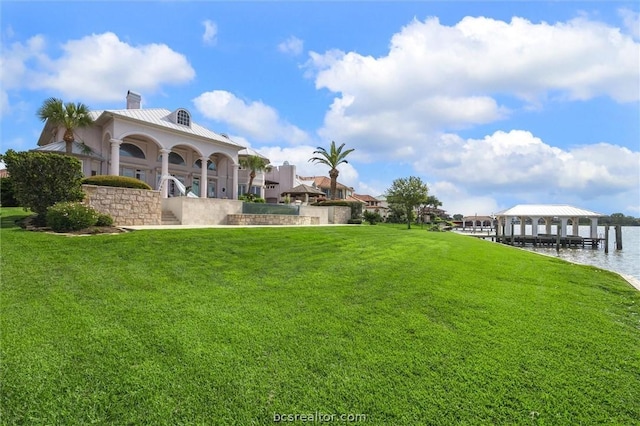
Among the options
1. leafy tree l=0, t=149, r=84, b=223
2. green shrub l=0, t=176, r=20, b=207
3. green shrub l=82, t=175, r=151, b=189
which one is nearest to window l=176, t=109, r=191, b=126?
green shrub l=0, t=176, r=20, b=207

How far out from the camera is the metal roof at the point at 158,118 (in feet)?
79.4

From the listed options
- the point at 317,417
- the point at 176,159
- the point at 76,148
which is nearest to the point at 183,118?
the point at 176,159

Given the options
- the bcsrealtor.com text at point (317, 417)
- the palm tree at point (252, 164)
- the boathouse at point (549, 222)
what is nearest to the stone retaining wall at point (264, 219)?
the palm tree at point (252, 164)

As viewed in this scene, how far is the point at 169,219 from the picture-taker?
1781 cm

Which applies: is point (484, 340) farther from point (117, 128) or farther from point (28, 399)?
point (117, 128)

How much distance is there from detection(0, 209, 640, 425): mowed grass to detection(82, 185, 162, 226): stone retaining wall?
22.2 feet

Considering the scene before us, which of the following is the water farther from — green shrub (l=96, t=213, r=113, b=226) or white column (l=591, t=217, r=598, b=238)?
green shrub (l=96, t=213, r=113, b=226)

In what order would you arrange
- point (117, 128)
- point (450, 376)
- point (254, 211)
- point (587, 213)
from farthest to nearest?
1. point (587, 213)
2. point (117, 128)
3. point (254, 211)
4. point (450, 376)

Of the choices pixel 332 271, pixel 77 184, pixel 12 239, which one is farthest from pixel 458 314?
pixel 77 184

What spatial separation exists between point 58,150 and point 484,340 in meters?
28.3

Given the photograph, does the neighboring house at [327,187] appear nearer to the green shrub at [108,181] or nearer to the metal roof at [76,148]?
the metal roof at [76,148]

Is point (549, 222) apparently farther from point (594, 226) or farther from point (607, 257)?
point (607, 257)

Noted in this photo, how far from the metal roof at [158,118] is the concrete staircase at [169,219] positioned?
9558 mm

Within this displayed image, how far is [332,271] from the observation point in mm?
7887
